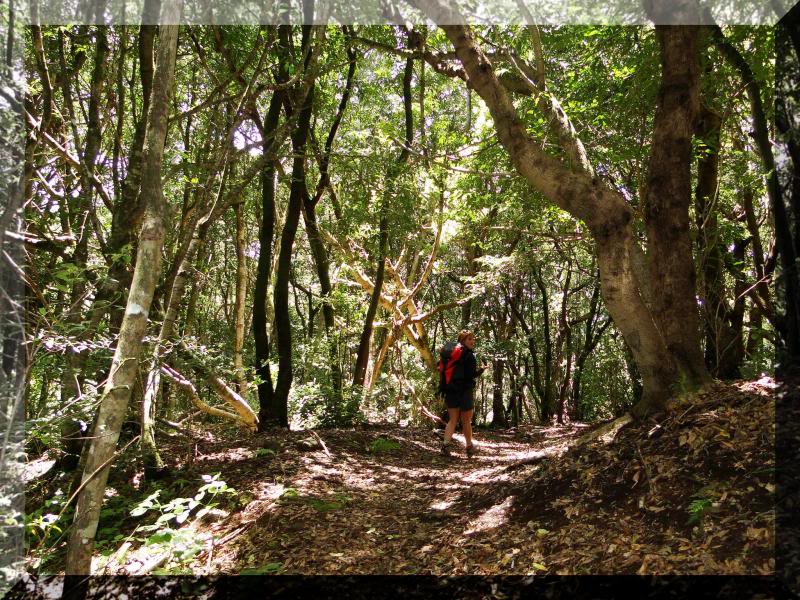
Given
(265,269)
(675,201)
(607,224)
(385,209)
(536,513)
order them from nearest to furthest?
(536,513)
(607,224)
(675,201)
(265,269)
(385,209)

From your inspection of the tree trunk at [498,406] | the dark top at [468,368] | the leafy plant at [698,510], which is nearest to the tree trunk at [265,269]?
the dark top at [468,368]

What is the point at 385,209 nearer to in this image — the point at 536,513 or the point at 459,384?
the point at 459,384

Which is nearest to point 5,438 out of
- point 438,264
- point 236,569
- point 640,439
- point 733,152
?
point 236,569

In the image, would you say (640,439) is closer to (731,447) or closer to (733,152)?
(731,447)

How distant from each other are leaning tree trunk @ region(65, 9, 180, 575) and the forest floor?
0.84 m

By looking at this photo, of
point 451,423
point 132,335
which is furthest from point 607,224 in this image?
point 451,423

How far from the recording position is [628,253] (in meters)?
4.52

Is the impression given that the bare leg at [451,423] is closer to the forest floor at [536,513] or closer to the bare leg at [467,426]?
the bare leg at [467,426]

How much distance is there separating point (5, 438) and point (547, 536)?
11.2ft

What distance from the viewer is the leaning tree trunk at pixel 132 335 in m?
3.01

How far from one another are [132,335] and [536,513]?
10.4 ft

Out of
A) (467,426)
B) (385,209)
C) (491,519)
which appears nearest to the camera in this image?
(491,519)

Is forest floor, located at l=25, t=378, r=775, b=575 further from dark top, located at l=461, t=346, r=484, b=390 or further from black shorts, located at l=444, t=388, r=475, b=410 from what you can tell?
dark top, located at l=461, t=346, r=484, b=390

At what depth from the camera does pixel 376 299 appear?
9.25 meters
